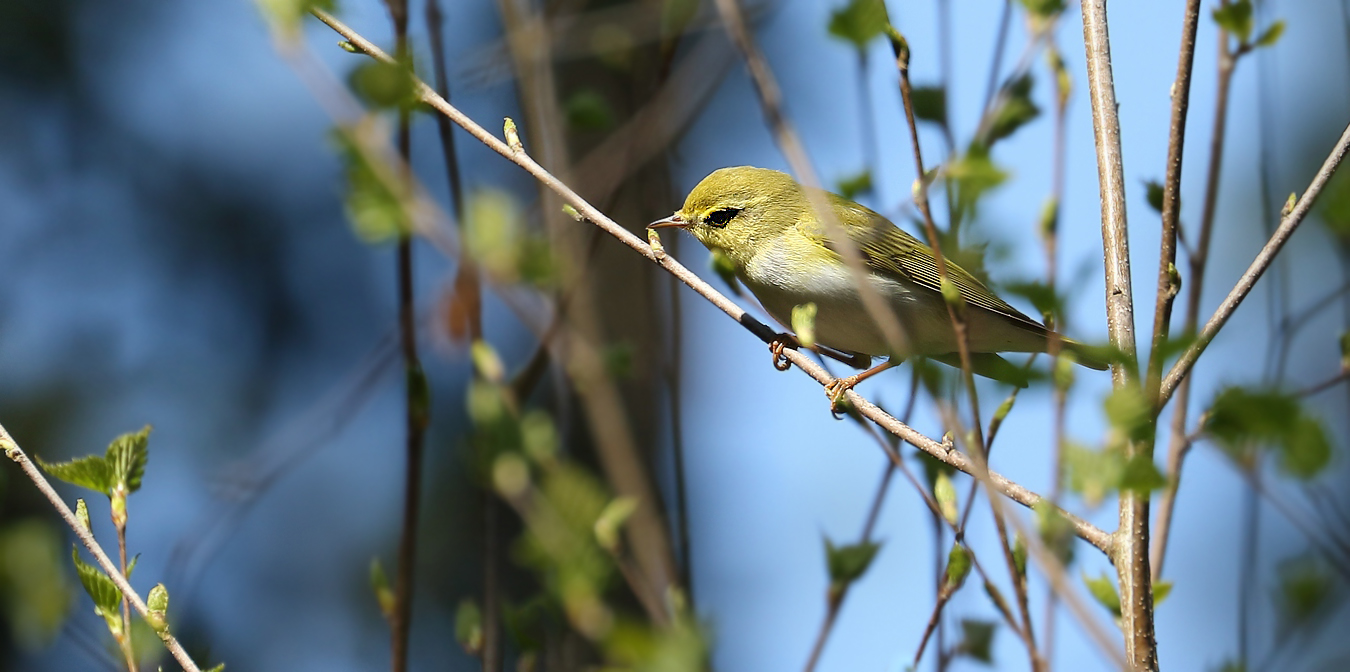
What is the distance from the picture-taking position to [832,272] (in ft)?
11.7

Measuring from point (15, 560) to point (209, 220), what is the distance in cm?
674

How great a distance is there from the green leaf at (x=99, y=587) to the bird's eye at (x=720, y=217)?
2.52m

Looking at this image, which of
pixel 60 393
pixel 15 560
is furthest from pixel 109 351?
pixel 15 560

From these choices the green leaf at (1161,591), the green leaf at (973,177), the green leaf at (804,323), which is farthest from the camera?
the green leaf at (804,323)

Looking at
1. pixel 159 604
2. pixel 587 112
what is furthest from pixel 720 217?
pixel 159 604

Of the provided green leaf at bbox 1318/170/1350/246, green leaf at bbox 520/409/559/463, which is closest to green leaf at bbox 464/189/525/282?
green leaf at bbox 520/409/559/463

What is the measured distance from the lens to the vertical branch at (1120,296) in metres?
1.47

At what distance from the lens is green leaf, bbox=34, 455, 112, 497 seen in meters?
1.62

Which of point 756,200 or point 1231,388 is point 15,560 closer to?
point 1231,388

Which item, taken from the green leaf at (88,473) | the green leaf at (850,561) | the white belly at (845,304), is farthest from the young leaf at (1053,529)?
the white belly at (845,304)

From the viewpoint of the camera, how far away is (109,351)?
7.44 meters

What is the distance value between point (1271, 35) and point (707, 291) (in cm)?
119

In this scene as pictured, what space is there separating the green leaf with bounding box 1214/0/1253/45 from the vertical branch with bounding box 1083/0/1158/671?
233 millimetres

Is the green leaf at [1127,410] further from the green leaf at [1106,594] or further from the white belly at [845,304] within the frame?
the white belly at [845,304]
